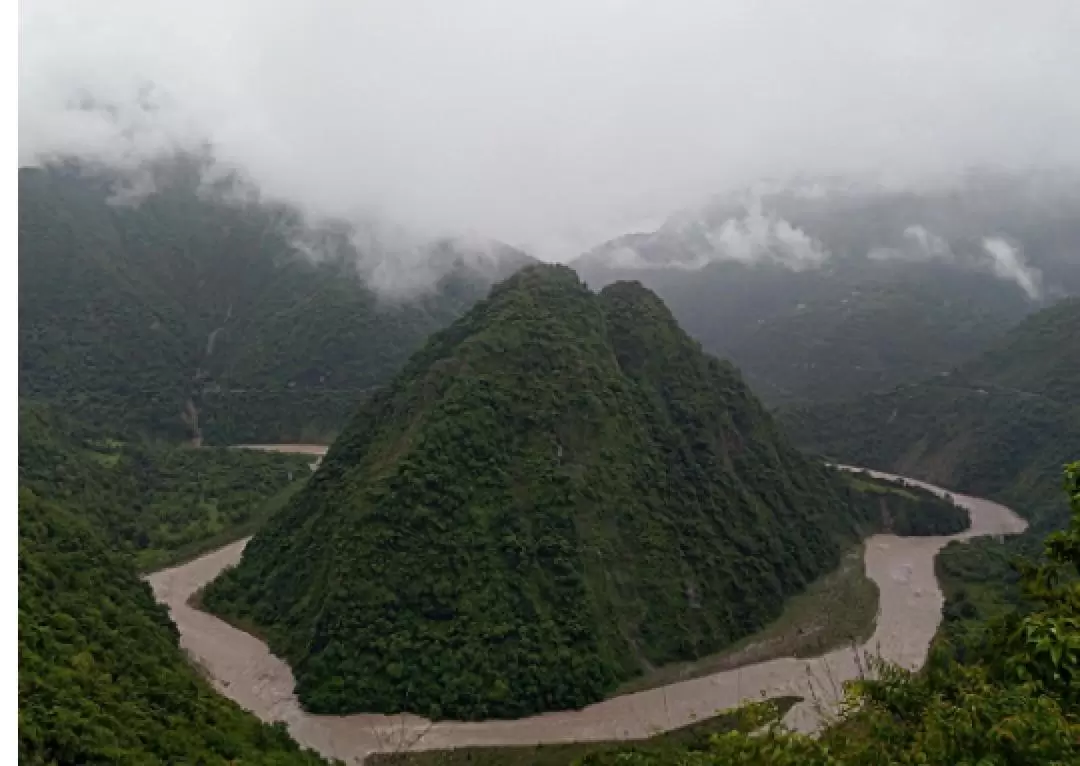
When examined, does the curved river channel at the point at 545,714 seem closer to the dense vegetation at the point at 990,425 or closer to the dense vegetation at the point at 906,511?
the dense vegetation at the point at 906,511

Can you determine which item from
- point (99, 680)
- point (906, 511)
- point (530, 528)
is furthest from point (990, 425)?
point (99, 680)

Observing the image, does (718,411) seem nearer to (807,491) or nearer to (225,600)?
(807,491)

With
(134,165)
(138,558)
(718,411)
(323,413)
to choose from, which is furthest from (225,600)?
(134,165)

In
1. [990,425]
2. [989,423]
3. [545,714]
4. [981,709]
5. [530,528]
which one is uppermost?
[989,423]

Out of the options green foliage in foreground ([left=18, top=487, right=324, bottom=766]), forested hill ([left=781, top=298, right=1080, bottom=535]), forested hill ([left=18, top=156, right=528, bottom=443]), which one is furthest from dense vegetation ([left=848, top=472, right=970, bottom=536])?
forested hill ([left=18, top=156, right=528, bottom=443])

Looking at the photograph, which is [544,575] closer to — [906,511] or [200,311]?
[906,511]

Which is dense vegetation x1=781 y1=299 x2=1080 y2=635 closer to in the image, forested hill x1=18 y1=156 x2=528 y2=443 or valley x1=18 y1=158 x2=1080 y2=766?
valley x1=18 y1=158 x2=1080 y2=766
